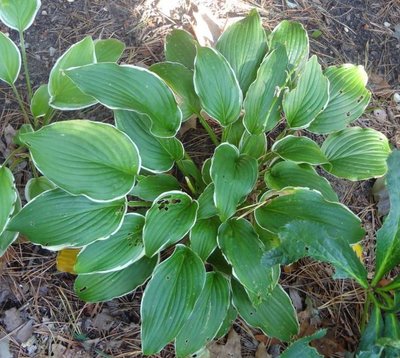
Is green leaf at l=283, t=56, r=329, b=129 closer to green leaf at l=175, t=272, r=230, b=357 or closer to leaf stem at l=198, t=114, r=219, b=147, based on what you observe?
leaf stem at l=198, t=114, r=219, b=147

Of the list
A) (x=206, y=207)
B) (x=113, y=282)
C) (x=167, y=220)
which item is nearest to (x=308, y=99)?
(x=206, y=207)

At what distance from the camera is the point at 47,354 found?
69.1 inches

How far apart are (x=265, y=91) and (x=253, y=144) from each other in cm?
20

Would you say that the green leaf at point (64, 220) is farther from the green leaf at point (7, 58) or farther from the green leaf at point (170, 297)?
the green leaf at point (7, 58)

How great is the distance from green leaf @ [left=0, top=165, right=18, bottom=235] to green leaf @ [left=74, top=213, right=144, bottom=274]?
10.1 inches

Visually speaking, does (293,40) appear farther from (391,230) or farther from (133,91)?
(391,230)

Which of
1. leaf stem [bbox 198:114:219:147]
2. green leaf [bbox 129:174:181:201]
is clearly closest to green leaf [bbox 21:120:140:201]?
green leaf [bbox 129:174:181:201]

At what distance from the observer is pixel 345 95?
1886mm

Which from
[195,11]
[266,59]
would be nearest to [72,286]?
[266,59]

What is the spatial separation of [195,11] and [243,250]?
1.01 m

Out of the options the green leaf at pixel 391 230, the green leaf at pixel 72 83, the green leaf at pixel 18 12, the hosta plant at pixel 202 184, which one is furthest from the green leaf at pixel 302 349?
the green leaf at pixel 18 12

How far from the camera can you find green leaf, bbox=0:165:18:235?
64.8 inches

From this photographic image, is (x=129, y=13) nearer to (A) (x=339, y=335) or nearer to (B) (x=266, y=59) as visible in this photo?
(B) (x=266, y=59)

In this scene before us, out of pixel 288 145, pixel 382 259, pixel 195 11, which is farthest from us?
pixel 195 11
